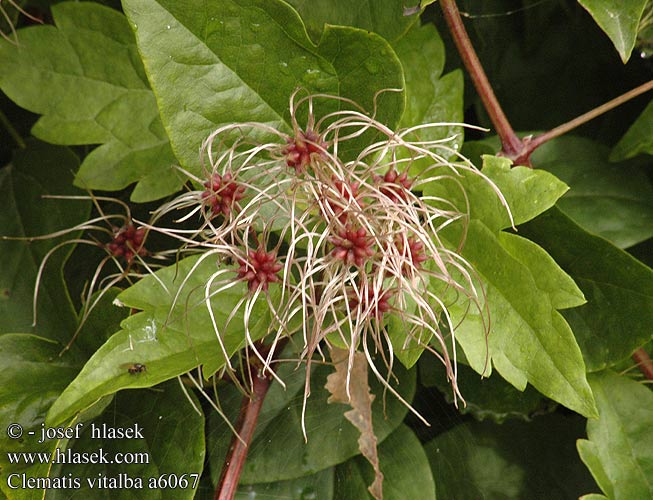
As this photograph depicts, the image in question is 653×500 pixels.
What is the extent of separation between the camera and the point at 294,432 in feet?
1.82

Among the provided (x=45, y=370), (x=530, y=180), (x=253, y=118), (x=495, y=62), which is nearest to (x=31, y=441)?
(x=45, y=370)

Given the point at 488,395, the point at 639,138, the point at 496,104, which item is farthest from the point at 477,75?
the point at 488,395

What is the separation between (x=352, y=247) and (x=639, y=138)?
0.30 meters

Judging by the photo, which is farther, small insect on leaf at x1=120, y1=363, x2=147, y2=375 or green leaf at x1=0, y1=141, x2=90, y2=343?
green leaf at x1=0, y1=141, x2=90, y2=343

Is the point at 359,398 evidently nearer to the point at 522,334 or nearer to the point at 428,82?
the point at 522,334

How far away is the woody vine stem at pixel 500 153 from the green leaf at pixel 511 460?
93 mm

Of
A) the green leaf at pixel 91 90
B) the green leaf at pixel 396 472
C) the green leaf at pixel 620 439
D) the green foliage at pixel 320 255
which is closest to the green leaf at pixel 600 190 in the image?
the green foliage at pixel 320 255

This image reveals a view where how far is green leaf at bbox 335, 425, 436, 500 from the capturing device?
0.56 m

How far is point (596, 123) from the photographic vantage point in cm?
69

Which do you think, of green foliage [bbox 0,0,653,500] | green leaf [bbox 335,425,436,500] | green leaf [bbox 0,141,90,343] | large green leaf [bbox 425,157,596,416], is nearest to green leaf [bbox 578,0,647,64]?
green foliage [bbox 0,0,653,500]

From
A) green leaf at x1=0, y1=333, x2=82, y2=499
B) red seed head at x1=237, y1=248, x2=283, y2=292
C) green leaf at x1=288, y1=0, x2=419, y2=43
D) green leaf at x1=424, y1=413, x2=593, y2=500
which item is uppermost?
green leaf at x1=288, y1=0, x2=419, y2=43

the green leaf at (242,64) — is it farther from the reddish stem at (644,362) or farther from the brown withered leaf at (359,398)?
the reddish stem at (644,362)

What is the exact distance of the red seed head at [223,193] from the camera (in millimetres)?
466

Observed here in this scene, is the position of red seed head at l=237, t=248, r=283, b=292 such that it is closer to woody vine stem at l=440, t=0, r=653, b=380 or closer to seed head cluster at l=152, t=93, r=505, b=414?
seed head cluster at l=152, t=93, r=505, b=414
